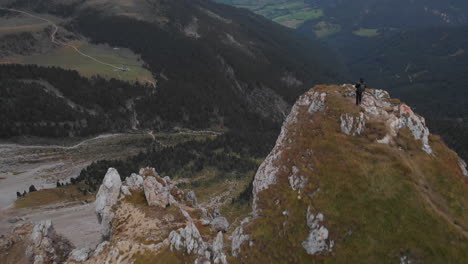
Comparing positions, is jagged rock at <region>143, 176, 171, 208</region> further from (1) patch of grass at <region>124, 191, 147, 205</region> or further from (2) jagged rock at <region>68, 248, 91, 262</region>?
(2) jagged rock at <region>68, 248, 91, 262</region>

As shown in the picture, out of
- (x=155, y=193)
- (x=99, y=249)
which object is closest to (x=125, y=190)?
(x=155, y=193)

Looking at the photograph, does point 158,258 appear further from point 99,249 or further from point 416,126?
point 416,126

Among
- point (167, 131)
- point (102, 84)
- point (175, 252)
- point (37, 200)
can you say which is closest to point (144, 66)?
point (102, 84)

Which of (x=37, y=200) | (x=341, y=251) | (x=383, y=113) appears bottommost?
(x=37, y=200)

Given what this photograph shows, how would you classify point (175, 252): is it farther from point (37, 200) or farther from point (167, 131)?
point (167, 131)

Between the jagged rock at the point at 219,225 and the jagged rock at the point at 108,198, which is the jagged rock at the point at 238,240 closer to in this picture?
the jagged rock at the point at 219,225
